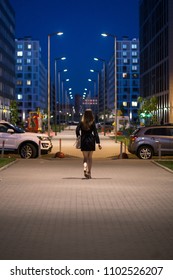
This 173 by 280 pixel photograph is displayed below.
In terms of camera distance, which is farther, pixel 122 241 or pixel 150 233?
pixel 150 233

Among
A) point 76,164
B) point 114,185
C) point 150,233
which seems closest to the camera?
point 150,233

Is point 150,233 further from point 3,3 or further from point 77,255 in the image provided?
point 3,3

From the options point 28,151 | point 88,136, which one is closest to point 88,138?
point 88,136

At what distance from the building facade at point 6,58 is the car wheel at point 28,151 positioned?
313ft

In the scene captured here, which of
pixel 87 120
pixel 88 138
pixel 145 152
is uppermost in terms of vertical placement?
pixel 87 120

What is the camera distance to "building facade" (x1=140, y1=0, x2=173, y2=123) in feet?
294

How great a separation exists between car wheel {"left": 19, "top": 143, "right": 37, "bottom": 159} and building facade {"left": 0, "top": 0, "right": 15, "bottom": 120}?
95493 millimetres

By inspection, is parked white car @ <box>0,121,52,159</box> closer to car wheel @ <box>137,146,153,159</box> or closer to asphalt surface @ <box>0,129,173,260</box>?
car wheel @ <box>137,146,153,159</box>

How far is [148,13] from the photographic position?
110 meters

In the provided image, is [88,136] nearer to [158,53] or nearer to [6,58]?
[158,53]

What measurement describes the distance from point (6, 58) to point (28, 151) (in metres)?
111

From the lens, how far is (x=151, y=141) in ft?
101
